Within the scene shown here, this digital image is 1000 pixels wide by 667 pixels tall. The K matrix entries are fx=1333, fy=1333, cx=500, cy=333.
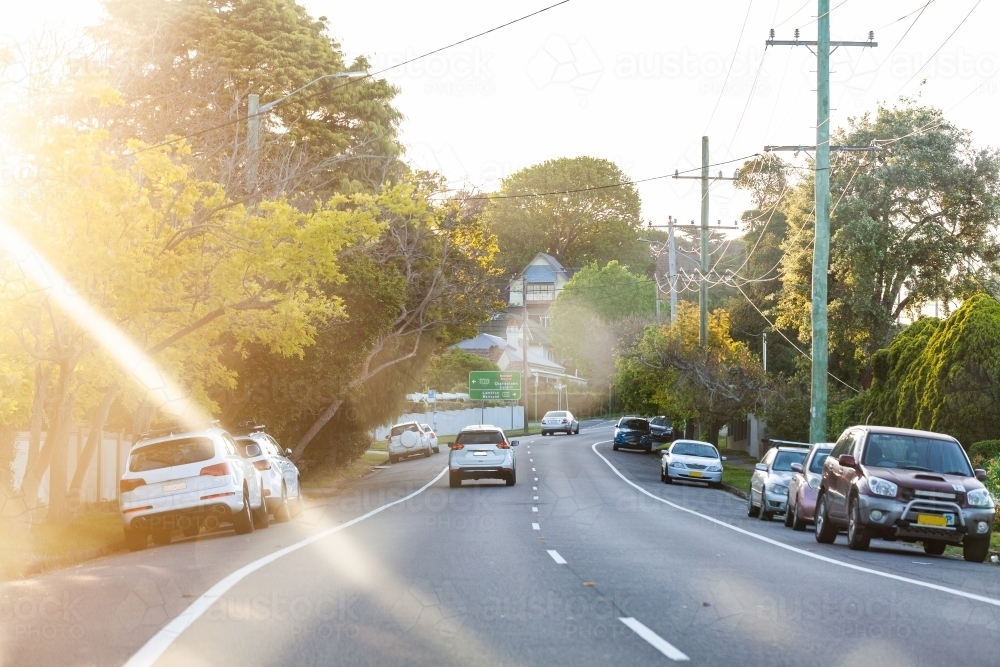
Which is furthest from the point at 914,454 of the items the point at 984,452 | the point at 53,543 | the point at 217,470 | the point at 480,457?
the point at 480,457

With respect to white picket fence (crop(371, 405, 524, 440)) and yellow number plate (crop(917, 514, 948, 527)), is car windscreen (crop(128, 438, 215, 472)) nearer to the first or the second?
yellow number plate (crop(917, 514, 948, 527))

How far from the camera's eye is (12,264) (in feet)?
64.8

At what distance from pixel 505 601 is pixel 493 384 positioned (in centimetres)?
6917

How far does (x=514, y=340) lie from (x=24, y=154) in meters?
110

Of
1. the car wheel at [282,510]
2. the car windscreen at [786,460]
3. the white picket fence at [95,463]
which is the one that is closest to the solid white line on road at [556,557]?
the car wheel at [282,510]

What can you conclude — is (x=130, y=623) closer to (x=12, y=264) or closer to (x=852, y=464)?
(x=12, y=264)

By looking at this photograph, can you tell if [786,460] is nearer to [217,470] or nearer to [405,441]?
[217,470]

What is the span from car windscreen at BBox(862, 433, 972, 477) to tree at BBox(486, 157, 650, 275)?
81.9 metres

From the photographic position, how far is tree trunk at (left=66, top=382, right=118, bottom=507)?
79.6 ft

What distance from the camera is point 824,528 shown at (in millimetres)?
20859

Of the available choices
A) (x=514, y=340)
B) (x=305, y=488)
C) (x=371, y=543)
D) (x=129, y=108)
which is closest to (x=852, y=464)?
(x=371, y=543)

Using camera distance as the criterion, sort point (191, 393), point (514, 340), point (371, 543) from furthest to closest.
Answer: point (514, 340), point (191, 393), point (371, 543)

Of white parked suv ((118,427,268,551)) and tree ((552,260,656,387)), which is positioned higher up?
tree ((552,260,656,387))

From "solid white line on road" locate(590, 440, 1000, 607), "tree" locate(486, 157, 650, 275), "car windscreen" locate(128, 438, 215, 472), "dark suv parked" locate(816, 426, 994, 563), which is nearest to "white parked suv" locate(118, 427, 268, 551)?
"car windscreen" locate(128, 438, 215, 472)
